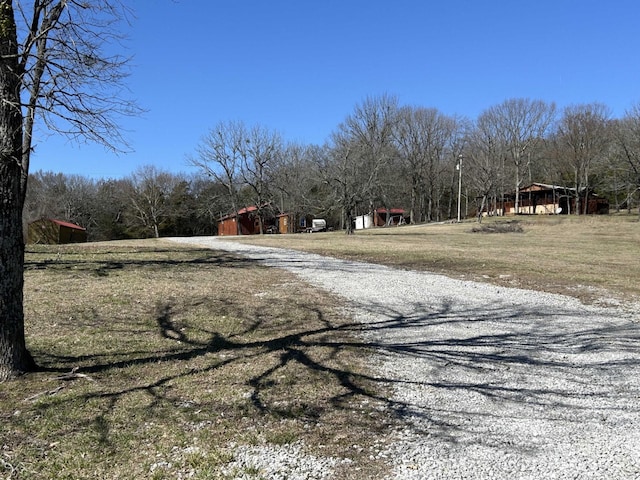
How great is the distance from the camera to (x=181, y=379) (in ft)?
14.0

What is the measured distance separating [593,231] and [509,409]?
3342 centimetres

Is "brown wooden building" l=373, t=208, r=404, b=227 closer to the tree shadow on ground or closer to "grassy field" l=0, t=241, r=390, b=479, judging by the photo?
"grassy field" l=0, t=241, r=390, b=479

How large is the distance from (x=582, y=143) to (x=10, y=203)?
5555 centimetres

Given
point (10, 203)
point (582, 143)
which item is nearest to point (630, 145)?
point (582, 143)

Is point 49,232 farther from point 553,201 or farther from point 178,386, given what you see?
point 553,201

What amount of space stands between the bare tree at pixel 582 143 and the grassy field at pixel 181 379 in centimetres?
4518

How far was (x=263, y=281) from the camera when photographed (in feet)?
32.1

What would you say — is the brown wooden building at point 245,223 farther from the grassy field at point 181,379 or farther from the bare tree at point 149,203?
the grassy field at point 181,379

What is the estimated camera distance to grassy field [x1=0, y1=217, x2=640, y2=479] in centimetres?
296

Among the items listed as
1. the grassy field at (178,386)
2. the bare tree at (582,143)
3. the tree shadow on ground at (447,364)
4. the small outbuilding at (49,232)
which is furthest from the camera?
the bare tree at (582,143)

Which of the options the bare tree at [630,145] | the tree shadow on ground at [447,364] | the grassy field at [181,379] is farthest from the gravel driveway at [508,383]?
the bare tree at [630,145]

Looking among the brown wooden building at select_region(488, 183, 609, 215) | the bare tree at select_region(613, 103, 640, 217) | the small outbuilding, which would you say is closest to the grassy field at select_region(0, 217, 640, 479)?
the small outbuilding

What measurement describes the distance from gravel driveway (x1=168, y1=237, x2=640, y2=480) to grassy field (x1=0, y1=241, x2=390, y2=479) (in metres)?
0.38

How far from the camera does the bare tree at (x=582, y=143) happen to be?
48.2 m
